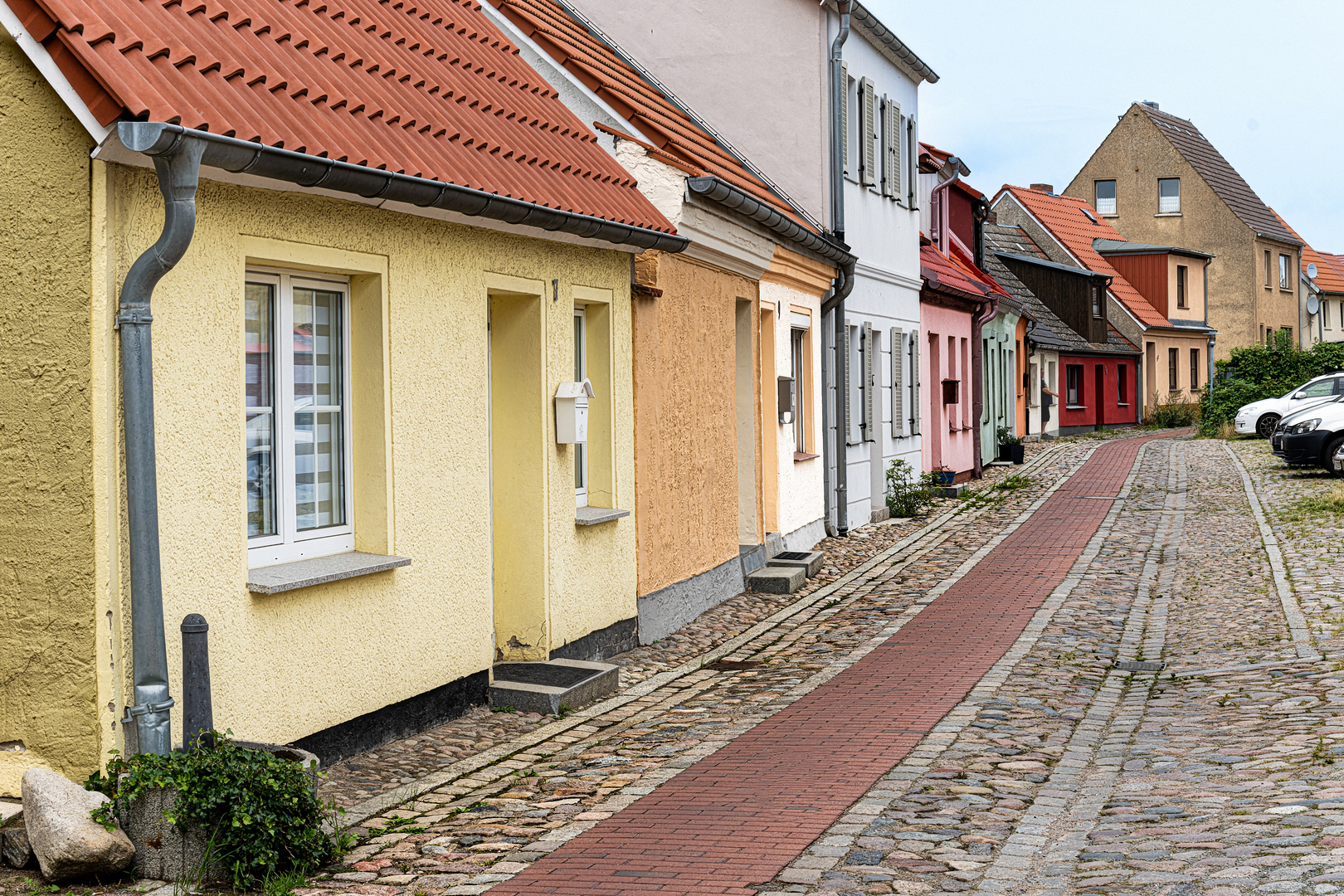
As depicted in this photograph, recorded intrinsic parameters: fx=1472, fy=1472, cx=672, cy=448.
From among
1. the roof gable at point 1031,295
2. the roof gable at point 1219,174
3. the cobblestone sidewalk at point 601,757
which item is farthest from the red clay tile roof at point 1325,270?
the cobblestone sidewalk at point 601,757

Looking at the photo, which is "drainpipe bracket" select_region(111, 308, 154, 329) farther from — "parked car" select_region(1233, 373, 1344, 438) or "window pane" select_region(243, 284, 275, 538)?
"parked car" select_region(1233, 373, 1344, 438)

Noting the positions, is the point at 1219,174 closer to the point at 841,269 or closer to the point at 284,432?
the point at 841,269

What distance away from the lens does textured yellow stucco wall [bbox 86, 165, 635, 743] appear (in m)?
5.91

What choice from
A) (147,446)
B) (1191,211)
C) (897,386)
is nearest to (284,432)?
(147,446)

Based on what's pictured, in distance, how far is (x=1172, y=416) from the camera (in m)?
48.1

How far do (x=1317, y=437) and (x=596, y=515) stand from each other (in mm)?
17477

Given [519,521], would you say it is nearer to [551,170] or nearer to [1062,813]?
[551,170]

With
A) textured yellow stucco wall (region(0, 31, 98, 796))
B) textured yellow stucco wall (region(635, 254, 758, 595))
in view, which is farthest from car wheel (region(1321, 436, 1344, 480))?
textured yellow stucco wall (region(0, 31, 98, 796))

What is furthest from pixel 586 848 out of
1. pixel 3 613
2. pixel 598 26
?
pixel 598 26

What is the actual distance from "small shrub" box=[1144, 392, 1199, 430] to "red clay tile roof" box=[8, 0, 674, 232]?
133ft

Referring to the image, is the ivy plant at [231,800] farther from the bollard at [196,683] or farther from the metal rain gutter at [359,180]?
the metal rain gutter at [359,180]

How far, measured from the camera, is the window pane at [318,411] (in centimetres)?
706

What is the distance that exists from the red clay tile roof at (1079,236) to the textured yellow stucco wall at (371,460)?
39.8 metres

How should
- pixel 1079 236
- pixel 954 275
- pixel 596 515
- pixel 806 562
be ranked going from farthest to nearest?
pixel 1079 236 → pixel 954 275 → pixel 806 562 → pixel 596 515
